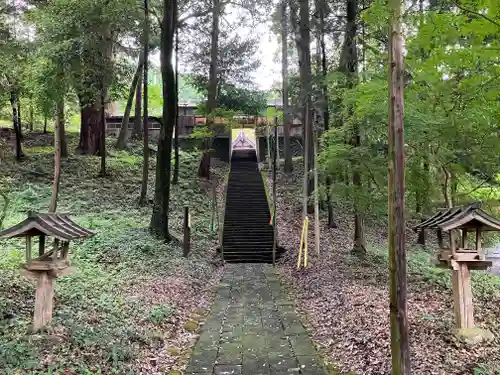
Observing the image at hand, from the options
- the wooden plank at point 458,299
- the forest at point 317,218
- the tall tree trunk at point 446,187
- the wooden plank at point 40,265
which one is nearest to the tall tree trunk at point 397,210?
the forest at point 317,218

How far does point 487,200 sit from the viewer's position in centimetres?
897

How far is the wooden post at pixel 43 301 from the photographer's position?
17.0 ft

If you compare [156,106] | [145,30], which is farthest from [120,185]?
[156,106]

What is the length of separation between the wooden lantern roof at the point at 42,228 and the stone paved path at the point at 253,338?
7.66 ft

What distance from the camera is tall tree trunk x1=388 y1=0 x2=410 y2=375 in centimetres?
394

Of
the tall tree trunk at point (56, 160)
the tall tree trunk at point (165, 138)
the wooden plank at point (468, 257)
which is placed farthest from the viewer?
the tall tree trunk at point (165, 138)

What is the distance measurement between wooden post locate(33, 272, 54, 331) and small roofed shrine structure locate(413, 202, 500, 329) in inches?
209

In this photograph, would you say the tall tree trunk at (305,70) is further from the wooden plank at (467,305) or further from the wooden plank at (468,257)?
the wooden plank at (467,305)

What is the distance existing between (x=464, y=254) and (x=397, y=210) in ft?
8.79

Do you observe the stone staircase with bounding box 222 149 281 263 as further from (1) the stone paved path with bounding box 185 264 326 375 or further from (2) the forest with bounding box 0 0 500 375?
(1) the stone paved path with bounding box 185 264 326 375

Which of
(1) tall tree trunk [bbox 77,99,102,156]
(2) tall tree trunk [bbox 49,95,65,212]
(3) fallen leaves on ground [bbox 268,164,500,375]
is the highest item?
(1) tall tree trunk [bbox 77,99,102,156]

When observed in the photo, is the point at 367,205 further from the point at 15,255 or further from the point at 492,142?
the point at 15,255

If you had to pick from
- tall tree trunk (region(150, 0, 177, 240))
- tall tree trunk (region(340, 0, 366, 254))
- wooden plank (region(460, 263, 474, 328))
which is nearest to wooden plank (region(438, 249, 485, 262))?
wooden plank (region(460, 263, 474, 328))

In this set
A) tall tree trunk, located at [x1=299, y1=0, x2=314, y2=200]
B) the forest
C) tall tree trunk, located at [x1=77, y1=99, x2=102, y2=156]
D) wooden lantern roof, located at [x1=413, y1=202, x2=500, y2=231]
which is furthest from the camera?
tall tree trunk, located at [x1=77, y1=99, x2=102, y2=156]
